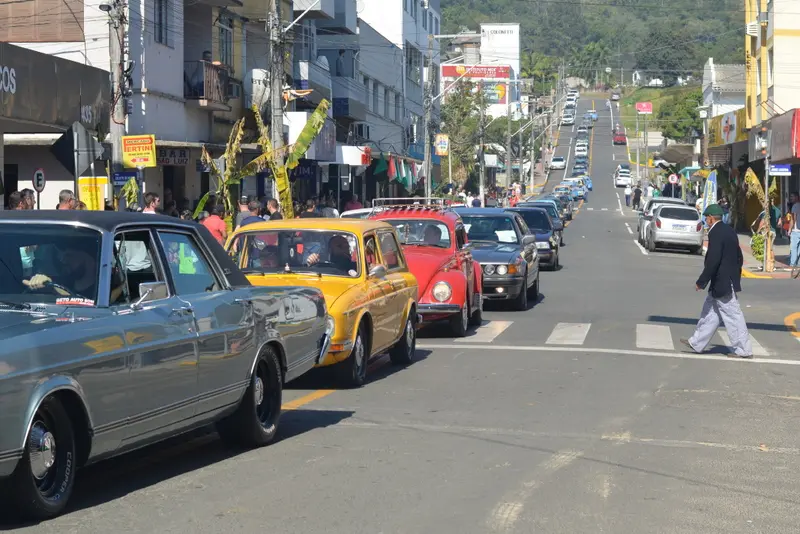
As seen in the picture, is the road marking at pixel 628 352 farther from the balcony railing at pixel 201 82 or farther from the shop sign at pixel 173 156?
the balcony railing at pixel 201 82

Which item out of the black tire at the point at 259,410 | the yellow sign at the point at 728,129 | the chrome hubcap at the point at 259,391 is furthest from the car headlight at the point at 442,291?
the yellow sign at the point at 728,129

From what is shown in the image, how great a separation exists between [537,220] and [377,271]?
20075 millimetres

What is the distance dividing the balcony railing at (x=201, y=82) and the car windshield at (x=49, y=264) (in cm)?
2480

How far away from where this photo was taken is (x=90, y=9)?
26906 millimetres

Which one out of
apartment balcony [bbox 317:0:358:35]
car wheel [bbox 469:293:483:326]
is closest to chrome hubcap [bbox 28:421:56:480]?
car wheel [bbox 469:293:483:326]

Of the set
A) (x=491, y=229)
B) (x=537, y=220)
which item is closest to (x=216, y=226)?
(x=491, y=229)

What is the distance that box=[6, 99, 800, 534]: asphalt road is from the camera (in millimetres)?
6645

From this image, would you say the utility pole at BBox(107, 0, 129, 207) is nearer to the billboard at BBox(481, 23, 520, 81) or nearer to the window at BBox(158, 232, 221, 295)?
the window at BBox(158, 232, 221, 295)

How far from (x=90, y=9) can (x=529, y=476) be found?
2193 cm

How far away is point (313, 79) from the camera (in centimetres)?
4444

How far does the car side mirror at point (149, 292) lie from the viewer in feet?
23.0

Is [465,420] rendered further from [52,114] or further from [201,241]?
[52,114]

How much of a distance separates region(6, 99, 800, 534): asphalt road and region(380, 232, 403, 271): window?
3.96 feet

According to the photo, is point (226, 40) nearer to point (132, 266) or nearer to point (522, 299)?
point (522, 299)
